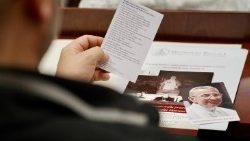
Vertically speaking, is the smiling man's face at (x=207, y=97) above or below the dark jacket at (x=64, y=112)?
below

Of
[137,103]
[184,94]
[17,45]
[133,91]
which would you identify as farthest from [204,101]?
[17,45]

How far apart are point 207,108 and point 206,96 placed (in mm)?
37

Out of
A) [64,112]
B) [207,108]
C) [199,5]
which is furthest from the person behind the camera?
[199,5]

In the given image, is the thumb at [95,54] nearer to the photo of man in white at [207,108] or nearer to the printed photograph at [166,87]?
the printed photograph at [166,87]

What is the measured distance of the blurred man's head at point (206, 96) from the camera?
946mm

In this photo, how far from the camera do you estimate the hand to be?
0.94 m

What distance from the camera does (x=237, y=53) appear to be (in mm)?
1105

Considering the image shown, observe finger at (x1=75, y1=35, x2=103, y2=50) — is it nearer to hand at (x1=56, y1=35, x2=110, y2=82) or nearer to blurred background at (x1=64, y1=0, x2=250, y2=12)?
hand at (x1=56, y1=35, x2=110, y2=82)

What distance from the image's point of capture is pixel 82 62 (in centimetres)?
96

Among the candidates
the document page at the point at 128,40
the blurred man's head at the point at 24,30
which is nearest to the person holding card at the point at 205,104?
the document page at the point at 128,40

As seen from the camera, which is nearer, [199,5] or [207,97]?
[207,97]

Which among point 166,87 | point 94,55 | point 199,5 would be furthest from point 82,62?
point 199,5

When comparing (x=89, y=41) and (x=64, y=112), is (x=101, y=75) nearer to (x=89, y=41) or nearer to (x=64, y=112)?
(x=89, y=41)

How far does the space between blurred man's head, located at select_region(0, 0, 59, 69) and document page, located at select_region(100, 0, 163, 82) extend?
20.3 inches
